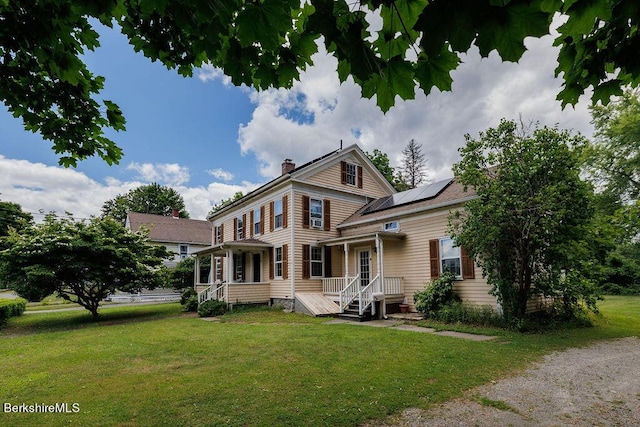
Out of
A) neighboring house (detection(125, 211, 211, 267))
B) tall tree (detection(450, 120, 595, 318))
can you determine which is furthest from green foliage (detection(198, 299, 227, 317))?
neighboring house (detection(125, 211, 211, 267))

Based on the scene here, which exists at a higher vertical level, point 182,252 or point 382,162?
point 382,162

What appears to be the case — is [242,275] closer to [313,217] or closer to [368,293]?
[313,217]

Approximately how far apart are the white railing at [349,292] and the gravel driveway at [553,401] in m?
7.37

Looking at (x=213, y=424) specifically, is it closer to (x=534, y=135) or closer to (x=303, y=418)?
(x=303, y=418)

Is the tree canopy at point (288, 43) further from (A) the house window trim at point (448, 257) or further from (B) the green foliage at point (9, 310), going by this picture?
(B) the green foliage at point (9, 310)

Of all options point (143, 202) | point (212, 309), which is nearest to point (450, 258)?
point (212, 309)

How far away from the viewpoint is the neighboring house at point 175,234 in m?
31.0

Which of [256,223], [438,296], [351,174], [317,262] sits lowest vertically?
[438,296]

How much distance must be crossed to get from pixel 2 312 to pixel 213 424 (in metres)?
15.1

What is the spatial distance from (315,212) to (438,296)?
7070mm

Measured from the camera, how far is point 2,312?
44.5 feet

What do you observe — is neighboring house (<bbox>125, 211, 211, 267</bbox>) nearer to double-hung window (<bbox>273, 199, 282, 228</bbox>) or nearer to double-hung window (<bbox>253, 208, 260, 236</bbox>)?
double-hung window (<bbox>253, 208, 260, 236</bbox>)

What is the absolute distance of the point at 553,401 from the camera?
14.6ft

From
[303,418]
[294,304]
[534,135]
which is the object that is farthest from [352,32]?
[294,304]
